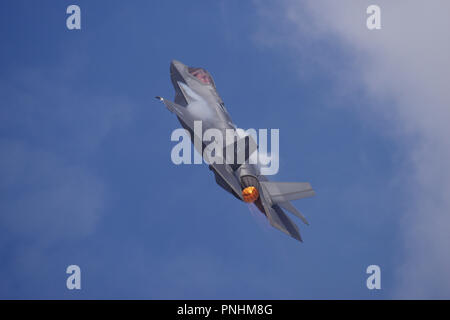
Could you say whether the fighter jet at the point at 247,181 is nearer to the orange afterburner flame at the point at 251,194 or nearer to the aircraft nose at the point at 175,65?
the orange afterburner flame at the point at 251,194

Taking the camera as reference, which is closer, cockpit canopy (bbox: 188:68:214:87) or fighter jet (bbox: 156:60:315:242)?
fighter jet (bbox: 156:60:315:242)

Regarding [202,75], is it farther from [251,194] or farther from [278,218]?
[278,218]

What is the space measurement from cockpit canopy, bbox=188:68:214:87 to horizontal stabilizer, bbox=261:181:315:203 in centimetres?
1710

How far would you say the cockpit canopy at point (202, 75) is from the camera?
233 ft

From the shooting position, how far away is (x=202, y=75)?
71625 mm

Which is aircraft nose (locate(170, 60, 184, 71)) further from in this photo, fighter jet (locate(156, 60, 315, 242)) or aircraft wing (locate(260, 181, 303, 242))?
aircraft wing (locate(260, 181, 303, 242))

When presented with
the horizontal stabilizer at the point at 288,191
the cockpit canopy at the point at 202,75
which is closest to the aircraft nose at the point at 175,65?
the cockpit canopy at the point at 202,75

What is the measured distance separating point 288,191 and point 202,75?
19379 millimetres

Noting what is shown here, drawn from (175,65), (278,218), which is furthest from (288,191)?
(175,65)

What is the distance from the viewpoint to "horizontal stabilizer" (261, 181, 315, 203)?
188 feet

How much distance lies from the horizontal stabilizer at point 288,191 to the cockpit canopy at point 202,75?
17.1 m

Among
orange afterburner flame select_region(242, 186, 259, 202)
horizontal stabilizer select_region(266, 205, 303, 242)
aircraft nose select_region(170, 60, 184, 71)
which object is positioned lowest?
horizontal stabilizer select_region(266, 205, 303, 242)

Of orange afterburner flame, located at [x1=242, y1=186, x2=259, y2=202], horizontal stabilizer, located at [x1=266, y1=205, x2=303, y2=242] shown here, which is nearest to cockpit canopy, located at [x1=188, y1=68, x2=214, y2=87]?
orange afterburner flame, located at [x1=242, y1=186, x2=259, y2=202]
